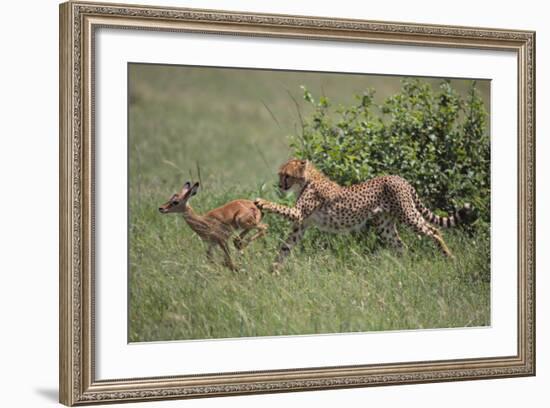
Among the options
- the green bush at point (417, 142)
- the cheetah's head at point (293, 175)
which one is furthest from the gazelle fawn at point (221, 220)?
the green bush at point (417, 142)

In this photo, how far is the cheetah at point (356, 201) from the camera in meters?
7.08

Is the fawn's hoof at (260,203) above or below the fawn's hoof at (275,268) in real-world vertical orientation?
above

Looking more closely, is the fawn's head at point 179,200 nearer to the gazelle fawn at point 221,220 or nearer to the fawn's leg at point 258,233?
the gazelle fawn at point 221,220

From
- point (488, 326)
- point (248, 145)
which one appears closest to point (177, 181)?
point (488, 326)

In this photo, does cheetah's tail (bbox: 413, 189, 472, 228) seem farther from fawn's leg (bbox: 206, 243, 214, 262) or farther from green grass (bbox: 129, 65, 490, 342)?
fawn's leg (bbox: 206, 243, 214, 262)

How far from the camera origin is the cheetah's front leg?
22.2 feet

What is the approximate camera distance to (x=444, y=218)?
7258 mm

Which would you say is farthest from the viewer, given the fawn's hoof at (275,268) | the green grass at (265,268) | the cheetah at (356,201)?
the cheetah at (356,201)

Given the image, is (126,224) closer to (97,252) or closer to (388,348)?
(97,252)

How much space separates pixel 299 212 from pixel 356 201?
1.24ft

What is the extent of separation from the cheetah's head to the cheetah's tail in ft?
2.28

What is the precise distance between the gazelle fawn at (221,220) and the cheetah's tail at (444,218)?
1016 millimetres

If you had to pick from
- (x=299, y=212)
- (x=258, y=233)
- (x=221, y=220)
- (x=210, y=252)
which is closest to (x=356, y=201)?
(x=299, y=212)

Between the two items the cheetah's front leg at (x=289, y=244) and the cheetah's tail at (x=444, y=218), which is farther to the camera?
the cheetah's tail at (x=444, y=218)
